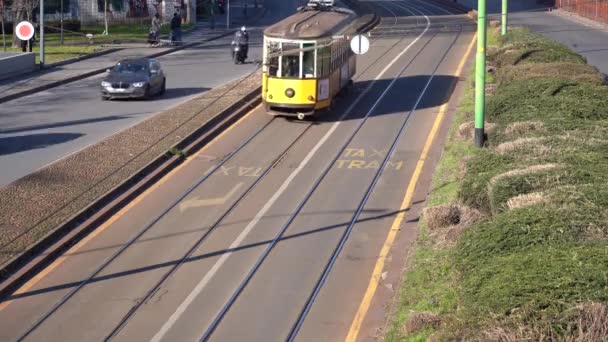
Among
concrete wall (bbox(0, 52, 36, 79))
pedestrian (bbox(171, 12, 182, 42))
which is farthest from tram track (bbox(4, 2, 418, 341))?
pedestrian (bbox(171, 12, 182, 42))

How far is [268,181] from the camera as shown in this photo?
22812mm

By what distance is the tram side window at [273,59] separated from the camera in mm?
28125

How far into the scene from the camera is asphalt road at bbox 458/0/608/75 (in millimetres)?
46531

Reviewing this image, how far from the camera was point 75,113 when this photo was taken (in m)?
31.7

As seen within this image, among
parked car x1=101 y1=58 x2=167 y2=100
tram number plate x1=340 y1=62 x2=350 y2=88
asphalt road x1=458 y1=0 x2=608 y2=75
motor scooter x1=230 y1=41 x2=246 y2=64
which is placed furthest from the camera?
asphalt road x1=458 y1=0 x2=608 y2=75

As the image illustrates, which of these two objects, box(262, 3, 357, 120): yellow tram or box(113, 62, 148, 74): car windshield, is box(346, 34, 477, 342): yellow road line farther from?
box(113, 62, 148, 74): car windshield

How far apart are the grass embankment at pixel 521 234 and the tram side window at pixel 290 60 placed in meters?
5.53

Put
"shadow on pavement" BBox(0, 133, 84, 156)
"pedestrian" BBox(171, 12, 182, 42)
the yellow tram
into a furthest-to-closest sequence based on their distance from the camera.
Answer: "pedestrian" BBox(171, 12, 182, 42) → the yellow tram → "shadow on pavement" BBox(0, 133, 84, 156)

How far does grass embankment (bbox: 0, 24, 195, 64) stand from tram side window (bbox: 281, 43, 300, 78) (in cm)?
1987

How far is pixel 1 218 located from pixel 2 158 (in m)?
6.26

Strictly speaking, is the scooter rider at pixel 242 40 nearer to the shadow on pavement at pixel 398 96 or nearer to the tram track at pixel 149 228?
the shadow on pavement at pixel 398 96

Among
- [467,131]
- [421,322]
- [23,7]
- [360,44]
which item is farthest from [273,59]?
[23,7]

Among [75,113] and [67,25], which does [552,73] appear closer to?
[75,113]

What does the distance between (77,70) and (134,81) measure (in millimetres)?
9540
